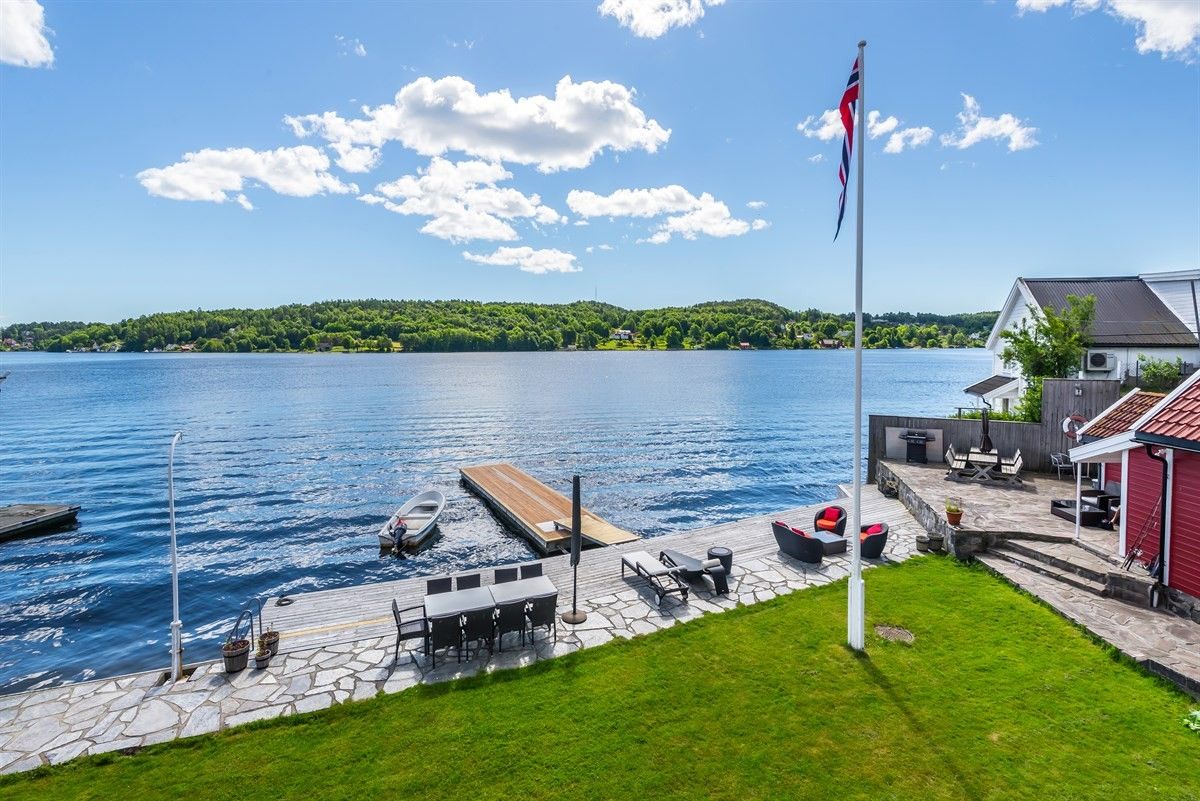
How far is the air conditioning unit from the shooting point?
85.6 feet

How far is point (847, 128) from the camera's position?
8.58 meters

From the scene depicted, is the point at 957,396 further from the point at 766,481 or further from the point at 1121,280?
the point at 766,481

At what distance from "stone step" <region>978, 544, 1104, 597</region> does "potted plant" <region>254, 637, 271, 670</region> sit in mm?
13968

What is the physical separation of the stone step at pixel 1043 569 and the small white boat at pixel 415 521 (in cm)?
1581

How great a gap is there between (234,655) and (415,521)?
36.4 feet

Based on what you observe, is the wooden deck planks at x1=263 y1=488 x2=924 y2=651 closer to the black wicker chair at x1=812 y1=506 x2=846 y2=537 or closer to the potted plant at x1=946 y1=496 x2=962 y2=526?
the black wicker chair at x1=812 y1=506 x2=846 y2=537

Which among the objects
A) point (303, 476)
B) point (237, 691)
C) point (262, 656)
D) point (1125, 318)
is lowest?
point (303, 476)

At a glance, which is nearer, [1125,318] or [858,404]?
[858,404]

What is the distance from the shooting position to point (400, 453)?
3531 cm

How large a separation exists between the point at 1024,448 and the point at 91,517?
116 feet

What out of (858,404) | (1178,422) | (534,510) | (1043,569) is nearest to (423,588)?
(534,510)

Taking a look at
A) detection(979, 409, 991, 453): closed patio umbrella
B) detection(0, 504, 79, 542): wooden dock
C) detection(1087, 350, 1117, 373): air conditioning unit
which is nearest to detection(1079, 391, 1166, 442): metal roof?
detection(979, 409, 991, 453): closed patio umbrella

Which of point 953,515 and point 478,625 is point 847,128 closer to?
point 953,515

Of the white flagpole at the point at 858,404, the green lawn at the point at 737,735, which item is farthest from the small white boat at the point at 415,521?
the white flagpole at the point at 858,404
